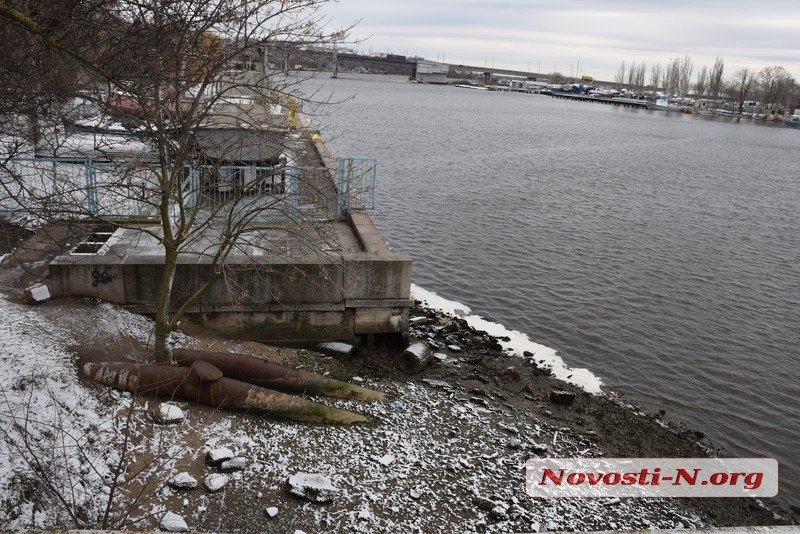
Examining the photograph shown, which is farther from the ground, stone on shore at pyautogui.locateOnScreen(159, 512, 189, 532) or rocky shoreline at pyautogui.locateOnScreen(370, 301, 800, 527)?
stone on shore at pyautogui.locateOnScreen(159, 512, 189, 532)

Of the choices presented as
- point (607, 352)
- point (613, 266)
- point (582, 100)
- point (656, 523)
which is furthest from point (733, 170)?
point (582, 100)

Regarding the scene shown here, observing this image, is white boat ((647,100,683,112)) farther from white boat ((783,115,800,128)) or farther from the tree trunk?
the tree trunk

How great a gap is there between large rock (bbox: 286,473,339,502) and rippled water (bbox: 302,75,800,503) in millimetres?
5262

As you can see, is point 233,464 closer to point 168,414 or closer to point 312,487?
point 312,487

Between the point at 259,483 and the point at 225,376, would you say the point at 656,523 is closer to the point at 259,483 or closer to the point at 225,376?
the point at 259,483

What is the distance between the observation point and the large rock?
306 inches

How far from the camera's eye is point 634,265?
21047 millimetres

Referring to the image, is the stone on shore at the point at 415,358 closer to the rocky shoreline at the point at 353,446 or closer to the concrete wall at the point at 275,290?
the rocky shoreline at the point at 353,446

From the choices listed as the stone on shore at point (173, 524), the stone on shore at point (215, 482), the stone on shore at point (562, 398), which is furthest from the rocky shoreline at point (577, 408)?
the stone on shore at point (173, 524)

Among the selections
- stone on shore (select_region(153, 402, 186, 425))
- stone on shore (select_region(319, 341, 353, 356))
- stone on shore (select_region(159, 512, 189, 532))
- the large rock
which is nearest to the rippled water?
stone on shore (select_region(319, 341, 353, 356))

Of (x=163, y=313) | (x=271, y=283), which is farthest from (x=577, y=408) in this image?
(x=163, y=313)

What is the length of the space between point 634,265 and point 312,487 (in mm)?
16203

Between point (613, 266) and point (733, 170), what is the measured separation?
31.8 meters

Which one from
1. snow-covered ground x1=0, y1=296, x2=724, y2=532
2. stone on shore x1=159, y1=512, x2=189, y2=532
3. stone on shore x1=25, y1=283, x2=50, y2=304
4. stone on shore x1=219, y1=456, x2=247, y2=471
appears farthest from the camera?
stone on shore x1=25, y1=283, x2=50, y2=304
